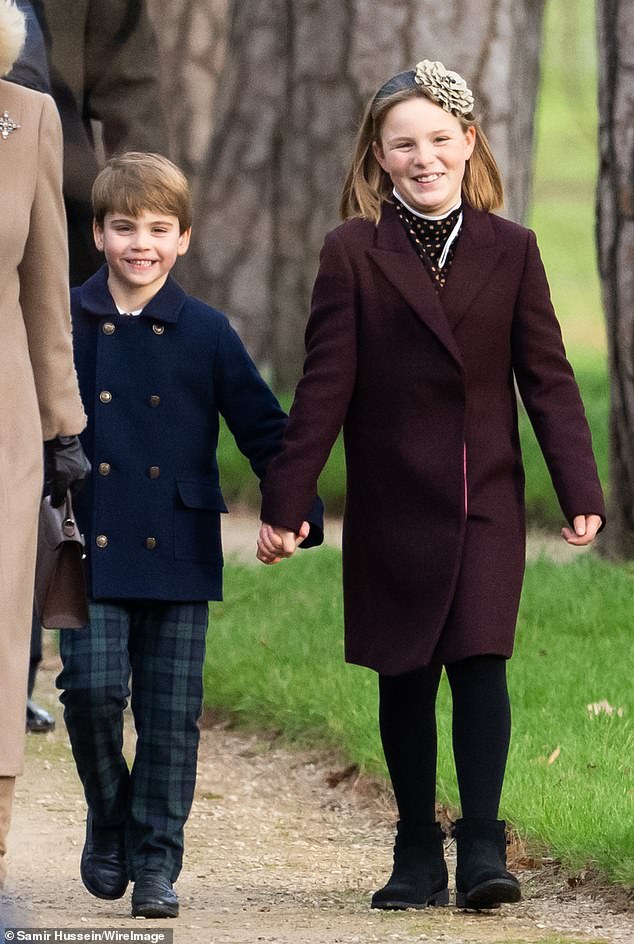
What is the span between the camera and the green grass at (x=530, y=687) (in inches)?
176

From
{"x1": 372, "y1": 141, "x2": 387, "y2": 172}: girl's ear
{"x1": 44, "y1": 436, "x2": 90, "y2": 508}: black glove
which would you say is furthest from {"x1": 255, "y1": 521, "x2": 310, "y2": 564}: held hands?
{"x1": 372, "y1": 141, "x2": 387, "y2": 172}: girl's ear

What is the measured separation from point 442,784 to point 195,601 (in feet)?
3.63

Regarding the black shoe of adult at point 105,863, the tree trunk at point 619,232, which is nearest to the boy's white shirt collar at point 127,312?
the black shoe of adult at point 105,863

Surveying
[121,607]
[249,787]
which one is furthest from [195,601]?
[249,787]

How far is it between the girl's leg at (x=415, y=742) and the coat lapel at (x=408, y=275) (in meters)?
0.67

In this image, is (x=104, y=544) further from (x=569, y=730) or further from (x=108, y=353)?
(x=569, y=730)

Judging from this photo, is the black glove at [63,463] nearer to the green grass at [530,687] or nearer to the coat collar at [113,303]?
the coat collar at [113,303]

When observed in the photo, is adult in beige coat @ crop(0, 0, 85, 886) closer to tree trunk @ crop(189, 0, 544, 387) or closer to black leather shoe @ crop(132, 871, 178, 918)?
black leather shoe @ crop(132, 871, 178, 918)

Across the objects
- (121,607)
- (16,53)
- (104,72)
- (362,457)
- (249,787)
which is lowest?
(249,787)

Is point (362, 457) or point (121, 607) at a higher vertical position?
point (362, 457)

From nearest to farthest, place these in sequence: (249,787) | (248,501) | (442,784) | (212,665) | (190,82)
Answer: (442,784)
(249,787)
(212,665)
(248,501)
(190,82)

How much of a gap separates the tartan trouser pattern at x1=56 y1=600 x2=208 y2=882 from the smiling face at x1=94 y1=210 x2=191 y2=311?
0.65m

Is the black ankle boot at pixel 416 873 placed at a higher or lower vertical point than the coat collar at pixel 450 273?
lower

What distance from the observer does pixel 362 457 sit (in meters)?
4.07
